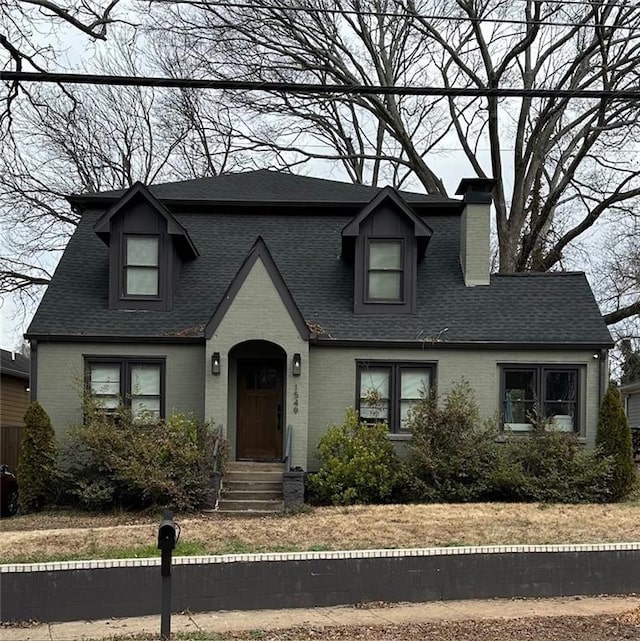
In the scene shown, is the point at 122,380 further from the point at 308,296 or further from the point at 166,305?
the point at 308,296

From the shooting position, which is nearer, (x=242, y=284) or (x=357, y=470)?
(x=357, y=470)

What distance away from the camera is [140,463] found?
54.5ft

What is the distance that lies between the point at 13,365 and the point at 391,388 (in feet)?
55.1

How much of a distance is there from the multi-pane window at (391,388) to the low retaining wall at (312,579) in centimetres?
801

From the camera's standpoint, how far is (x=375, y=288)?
2003 centimetres

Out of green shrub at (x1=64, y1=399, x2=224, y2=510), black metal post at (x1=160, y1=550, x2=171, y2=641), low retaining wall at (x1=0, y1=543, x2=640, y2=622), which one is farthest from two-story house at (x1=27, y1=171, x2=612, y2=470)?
black metal post at (x1=160, y1=550, x2=171, y2=641)

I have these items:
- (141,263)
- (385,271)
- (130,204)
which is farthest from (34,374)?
(385,271)

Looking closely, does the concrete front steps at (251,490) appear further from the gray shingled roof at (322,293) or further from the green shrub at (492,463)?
the gray shingled roof at (322,293)

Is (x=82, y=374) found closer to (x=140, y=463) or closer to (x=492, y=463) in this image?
(x=140, y=463)

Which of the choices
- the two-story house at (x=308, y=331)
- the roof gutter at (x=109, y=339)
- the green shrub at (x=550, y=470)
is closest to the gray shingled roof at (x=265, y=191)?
the two-story house at (x=308, y=331)

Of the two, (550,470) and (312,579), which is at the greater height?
(550,470)

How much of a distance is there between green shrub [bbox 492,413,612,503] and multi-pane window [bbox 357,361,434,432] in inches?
90.8

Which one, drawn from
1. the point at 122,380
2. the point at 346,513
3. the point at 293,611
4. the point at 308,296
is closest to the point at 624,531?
the point at 346,513

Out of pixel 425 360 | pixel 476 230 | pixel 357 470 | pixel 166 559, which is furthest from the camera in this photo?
pixel 476 230
